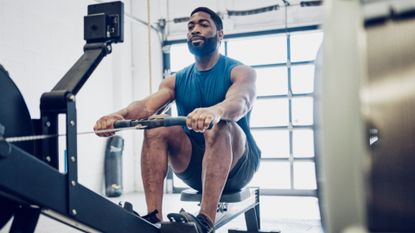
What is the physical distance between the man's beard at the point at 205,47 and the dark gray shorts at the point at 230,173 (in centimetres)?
55

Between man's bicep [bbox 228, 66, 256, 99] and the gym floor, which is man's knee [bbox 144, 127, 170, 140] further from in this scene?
the gym floor

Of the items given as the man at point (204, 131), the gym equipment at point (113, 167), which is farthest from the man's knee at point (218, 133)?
the gym equipment at point (113, 167)

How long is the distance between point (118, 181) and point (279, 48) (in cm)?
288

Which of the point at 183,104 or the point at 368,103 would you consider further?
the point at 183,104

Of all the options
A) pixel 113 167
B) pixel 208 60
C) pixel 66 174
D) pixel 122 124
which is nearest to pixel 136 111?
pixel 208 60

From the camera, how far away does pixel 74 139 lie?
154 centimetres

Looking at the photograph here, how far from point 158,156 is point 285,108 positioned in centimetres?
381

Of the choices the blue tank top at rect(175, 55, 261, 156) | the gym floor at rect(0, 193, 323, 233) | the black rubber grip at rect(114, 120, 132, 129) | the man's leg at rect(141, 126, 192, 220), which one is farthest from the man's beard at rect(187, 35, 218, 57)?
the gym floor at rect(0, 193, 323, 233)

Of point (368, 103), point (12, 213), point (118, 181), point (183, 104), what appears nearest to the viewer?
point (368, 103)

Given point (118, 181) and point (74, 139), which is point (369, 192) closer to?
point (74, 139)

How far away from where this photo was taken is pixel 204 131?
6.59ft

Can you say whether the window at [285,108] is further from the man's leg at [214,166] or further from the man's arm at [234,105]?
the man's leg at [214,166]

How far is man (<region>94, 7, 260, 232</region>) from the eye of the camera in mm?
2090

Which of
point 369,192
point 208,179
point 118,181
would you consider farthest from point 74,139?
point 118,181
